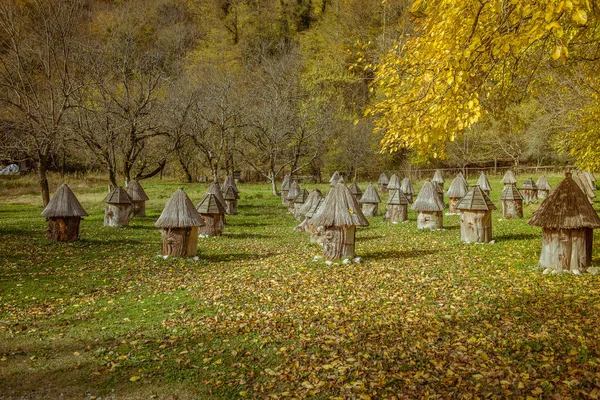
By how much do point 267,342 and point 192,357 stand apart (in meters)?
1.13

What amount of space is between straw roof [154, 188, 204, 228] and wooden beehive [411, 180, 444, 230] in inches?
368

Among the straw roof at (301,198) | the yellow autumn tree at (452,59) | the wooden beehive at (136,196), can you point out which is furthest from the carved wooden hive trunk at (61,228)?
the straw roof at (301,198)

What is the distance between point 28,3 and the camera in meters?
26.6

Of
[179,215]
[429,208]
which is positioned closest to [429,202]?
[429,208]

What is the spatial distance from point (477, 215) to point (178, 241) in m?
9.47

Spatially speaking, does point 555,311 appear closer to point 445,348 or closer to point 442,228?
point 445,348

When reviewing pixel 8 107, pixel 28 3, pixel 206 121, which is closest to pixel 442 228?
pixel 206 121

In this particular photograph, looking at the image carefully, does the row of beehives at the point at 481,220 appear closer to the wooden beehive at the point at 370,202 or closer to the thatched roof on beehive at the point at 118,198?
the wooden beehive at the point at 370,202

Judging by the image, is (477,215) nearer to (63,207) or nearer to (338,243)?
(338,243)

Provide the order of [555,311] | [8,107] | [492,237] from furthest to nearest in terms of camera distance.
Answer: [8,107] → [492,237] → [555,311]

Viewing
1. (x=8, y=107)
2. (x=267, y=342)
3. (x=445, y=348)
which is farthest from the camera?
(x=8, y=107)

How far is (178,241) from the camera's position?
1276cm

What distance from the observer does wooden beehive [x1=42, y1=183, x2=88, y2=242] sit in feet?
47.2

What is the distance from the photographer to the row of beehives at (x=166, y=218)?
41.2ft
